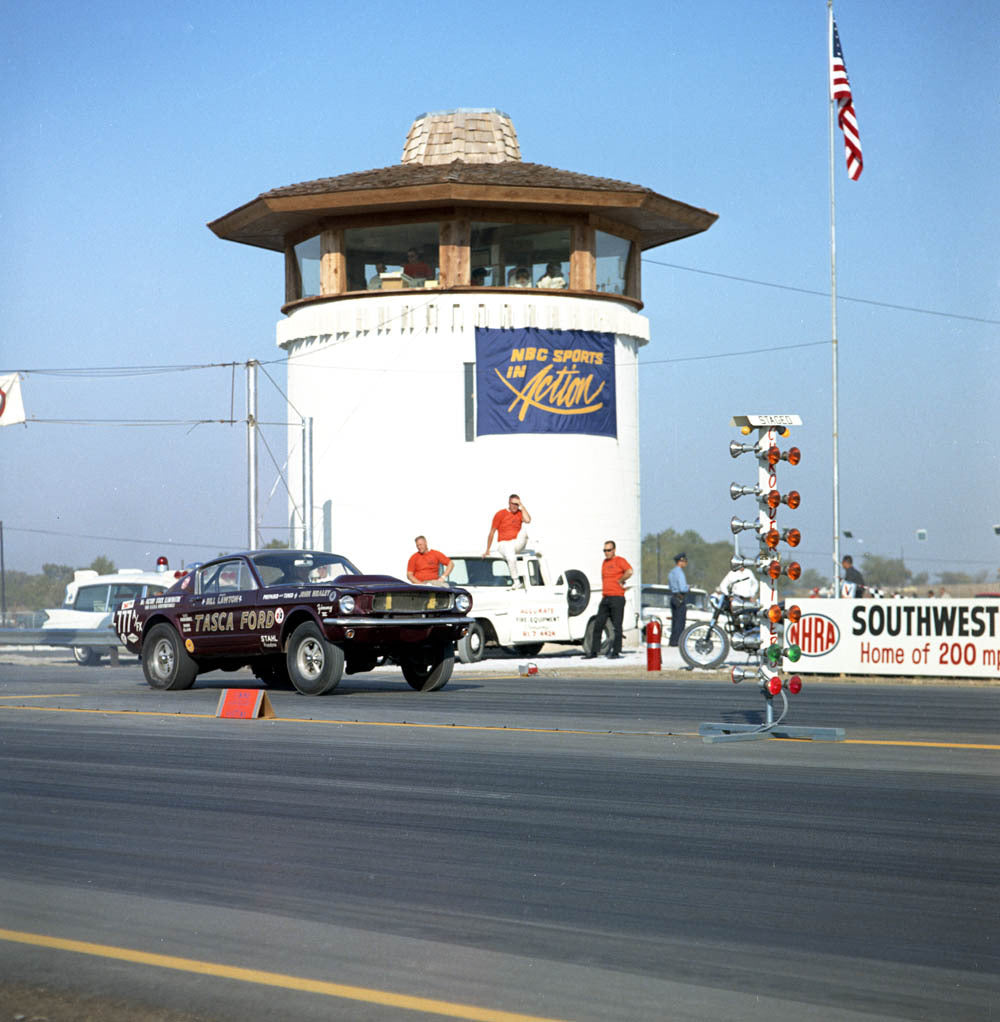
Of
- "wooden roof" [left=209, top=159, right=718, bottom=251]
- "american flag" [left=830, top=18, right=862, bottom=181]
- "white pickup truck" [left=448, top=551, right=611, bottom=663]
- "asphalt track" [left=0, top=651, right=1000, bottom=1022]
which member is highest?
"american flag" [left=830, top=18, right=862, bottom=181]

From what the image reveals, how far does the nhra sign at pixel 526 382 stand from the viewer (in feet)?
113

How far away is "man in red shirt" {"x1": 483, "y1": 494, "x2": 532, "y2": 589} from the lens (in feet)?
88.5

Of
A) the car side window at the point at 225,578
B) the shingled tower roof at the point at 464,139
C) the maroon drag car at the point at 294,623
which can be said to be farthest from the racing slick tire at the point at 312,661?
the shingled tower roof at the point at 464,139

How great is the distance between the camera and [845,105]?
35.1 m

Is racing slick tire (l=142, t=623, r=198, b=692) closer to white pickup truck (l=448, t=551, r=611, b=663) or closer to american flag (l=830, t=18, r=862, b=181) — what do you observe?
white pickup truck (l=448, t=551, r=611, b=663)

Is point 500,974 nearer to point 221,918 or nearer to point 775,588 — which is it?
point 221,918

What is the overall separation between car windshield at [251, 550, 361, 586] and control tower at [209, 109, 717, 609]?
47.3ft

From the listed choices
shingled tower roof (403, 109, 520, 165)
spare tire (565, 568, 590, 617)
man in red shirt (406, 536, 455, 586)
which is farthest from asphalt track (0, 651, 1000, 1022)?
shingled tower roof (403, 109, 520, 165)

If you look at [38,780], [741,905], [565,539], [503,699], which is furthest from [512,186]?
[741,905]

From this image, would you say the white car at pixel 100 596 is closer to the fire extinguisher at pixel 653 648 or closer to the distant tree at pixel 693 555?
the fire extinguisher at pixel 653 648

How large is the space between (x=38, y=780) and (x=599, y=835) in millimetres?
4273

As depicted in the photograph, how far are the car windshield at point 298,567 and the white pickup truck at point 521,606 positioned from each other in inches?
252

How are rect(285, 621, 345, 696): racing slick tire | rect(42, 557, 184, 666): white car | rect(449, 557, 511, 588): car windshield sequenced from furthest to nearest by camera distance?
rect(42, 557, 184, 666): white car
rect(449, 557, 511, 588): car windshield
rect(285, 621, 345, 696): racing slick tire

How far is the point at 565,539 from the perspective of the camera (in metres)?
34.9
